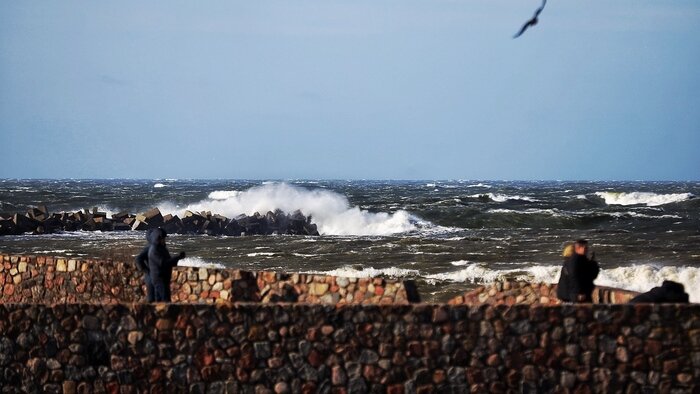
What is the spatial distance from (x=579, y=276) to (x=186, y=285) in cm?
535

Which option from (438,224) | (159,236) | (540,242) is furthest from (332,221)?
(159,236)

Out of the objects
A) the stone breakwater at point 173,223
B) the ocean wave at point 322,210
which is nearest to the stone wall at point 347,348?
the stone breakwater at point 173,223

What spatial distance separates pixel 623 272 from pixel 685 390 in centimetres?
1861

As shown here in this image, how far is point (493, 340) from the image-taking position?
1055 cm

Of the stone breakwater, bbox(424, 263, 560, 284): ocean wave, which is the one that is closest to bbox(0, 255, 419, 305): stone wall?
bbox(424, 263, 560, 284): ocean wave

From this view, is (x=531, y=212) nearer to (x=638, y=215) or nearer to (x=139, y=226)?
(x=638, y=215)

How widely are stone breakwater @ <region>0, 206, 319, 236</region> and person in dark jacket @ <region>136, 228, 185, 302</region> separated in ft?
124

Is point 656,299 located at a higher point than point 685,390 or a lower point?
higher

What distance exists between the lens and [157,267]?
1330cm

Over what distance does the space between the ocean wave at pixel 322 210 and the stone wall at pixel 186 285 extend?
129 ft

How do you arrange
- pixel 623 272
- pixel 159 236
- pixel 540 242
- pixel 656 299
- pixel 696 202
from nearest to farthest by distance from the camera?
1. pixel 656 299
2. pixel 159 236
3. pixel 623 272
4. pixel 540 242
5. pixel 696 202

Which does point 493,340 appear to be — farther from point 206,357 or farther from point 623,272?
point 623,272

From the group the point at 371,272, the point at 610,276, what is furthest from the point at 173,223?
the point at 610,276

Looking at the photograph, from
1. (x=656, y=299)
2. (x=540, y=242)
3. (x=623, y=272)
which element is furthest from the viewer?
(x=540, y=242)
